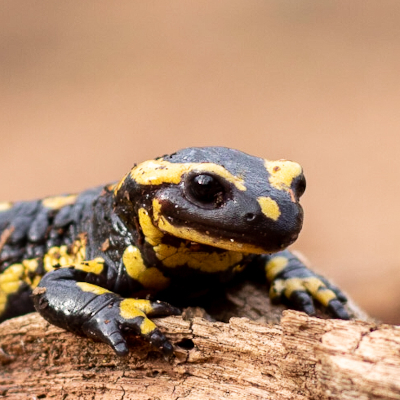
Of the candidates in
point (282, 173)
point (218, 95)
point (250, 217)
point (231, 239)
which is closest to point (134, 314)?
point (231, 239)

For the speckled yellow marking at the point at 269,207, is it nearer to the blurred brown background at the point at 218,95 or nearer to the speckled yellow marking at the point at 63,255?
the speckled yellow marking at the point at 63,255

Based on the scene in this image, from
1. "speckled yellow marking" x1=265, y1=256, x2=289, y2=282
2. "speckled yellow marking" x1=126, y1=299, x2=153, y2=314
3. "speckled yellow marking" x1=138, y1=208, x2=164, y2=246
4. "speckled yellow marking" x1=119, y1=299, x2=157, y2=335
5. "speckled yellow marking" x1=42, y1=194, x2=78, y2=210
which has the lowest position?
"speckled yellow marking" x1=265, y1=256, x2=289, y2=282

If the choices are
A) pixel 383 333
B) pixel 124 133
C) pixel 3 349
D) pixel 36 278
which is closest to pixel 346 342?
pixel 383 333

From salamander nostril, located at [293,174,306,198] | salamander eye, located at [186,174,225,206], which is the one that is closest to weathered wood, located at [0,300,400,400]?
salamander eye, located at [186,174,225,206]

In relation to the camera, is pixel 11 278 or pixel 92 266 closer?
pixel 92 266

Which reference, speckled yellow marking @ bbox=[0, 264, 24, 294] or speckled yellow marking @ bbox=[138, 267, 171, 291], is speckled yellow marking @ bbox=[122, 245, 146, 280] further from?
speckled yellow marking @ bbox=[0, 264, 24, 294]

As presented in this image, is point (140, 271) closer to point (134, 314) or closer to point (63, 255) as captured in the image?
point (134, 314)
